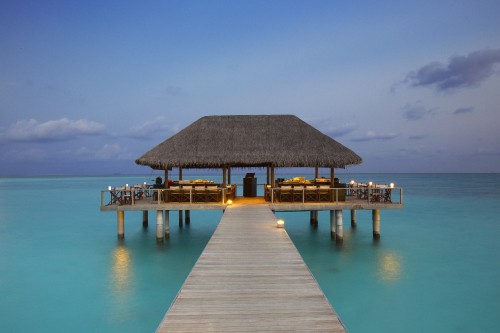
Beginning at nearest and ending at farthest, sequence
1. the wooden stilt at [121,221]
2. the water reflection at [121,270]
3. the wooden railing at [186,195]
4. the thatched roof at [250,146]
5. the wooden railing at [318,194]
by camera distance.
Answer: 1. the water reflection at [121,270]
2. the wooden railing at [318,194]
3. the wooden railing at [186,195]
4. the thatched roof at [250,146]
5. the wooden stilt at [121,221]

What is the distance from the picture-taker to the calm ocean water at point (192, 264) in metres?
8.88

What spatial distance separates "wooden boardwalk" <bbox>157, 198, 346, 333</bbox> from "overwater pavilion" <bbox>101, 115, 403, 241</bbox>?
587cm

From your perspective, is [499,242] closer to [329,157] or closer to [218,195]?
[329,157]

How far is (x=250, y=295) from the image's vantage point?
16.5ft

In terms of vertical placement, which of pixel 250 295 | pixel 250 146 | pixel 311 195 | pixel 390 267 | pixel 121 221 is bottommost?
pixel 390 267

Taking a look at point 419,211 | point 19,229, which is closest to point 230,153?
point 19,229

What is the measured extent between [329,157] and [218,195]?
4720 millimetres

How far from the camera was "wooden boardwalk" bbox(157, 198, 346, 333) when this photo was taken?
13.6 ft

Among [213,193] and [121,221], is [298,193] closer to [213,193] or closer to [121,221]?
[213,193]

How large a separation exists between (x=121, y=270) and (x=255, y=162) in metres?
6.41

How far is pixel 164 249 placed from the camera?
49.3ft

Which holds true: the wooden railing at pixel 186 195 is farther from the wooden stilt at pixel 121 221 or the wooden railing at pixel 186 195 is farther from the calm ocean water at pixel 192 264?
the calm ocean water at pixel 192 264

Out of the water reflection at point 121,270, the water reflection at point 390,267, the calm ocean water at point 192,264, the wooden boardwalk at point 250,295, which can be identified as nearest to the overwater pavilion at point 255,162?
the water reflection at point 121,270

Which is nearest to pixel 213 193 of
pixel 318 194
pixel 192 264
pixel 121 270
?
pixel 192 264
